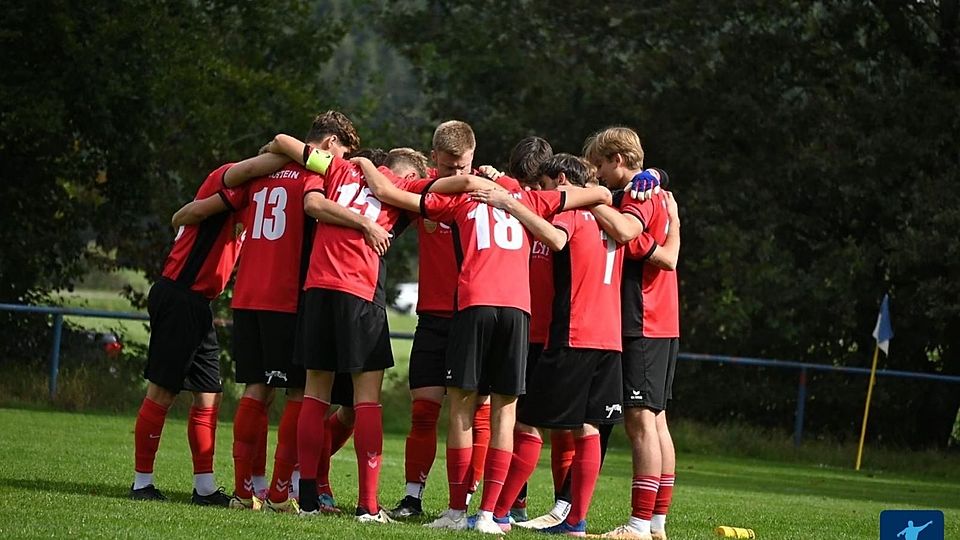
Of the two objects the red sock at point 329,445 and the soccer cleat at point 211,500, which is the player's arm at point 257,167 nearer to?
the red sock at point 329,445

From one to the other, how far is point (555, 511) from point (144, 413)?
7.96 ft

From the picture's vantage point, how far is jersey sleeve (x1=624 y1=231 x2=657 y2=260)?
8.32 m

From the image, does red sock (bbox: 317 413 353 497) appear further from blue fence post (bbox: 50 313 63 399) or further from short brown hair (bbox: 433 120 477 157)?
blue fence post (bbox: 50 313 63 399)

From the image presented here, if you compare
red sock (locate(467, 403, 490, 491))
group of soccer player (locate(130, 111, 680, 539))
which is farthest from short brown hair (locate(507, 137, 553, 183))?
red sock (locate(467, 403, 490, 491))

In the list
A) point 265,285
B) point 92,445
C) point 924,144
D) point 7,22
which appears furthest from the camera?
point 924,144

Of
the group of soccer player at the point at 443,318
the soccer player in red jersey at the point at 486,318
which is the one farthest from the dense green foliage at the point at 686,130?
the soccer player in red jersey at the point at 486,318

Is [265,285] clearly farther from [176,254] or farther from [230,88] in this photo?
[230,88]

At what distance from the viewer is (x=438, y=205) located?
8.02 m

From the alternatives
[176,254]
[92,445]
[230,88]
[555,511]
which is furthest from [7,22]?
[555,511]

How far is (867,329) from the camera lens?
23.0 m

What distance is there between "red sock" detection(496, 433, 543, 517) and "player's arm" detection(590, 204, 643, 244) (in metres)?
1.18

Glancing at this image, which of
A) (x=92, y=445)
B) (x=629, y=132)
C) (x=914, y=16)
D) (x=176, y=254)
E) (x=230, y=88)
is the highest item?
(x=914, y=16)

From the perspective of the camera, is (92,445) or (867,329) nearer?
(92,445)

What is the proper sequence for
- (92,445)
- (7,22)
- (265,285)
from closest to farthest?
(265,285)
(92,445)
(7,22)
